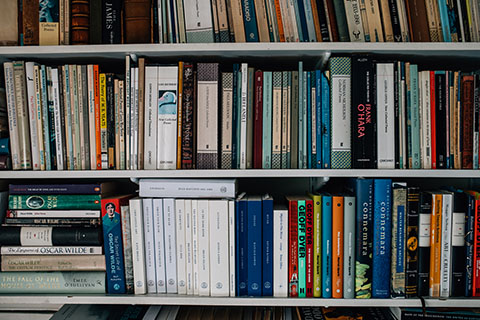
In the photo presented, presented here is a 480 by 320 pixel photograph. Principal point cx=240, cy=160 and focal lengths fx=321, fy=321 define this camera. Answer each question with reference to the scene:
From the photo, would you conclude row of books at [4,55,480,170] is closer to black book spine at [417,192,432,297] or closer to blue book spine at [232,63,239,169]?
blue book spine at [232,63,239,169]

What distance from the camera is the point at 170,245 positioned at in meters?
0.97

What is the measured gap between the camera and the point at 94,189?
0.99 m

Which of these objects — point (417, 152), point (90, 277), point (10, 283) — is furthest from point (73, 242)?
point (417, 152)

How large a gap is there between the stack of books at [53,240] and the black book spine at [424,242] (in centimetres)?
94

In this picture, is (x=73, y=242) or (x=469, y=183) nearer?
(x=73, y=242)

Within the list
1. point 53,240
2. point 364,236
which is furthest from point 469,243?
point 53,240

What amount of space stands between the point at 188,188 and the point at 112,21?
562mm

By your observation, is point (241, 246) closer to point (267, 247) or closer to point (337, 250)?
point (267, 247)

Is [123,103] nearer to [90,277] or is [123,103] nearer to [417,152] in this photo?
[90,277]

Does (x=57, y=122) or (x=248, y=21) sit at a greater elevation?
(x=248, y=21)

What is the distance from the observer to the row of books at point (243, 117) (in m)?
0.94

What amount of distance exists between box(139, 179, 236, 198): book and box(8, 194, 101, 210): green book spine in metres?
0.16

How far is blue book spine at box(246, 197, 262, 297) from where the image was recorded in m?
0.95

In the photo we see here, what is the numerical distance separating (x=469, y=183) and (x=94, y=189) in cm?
132
